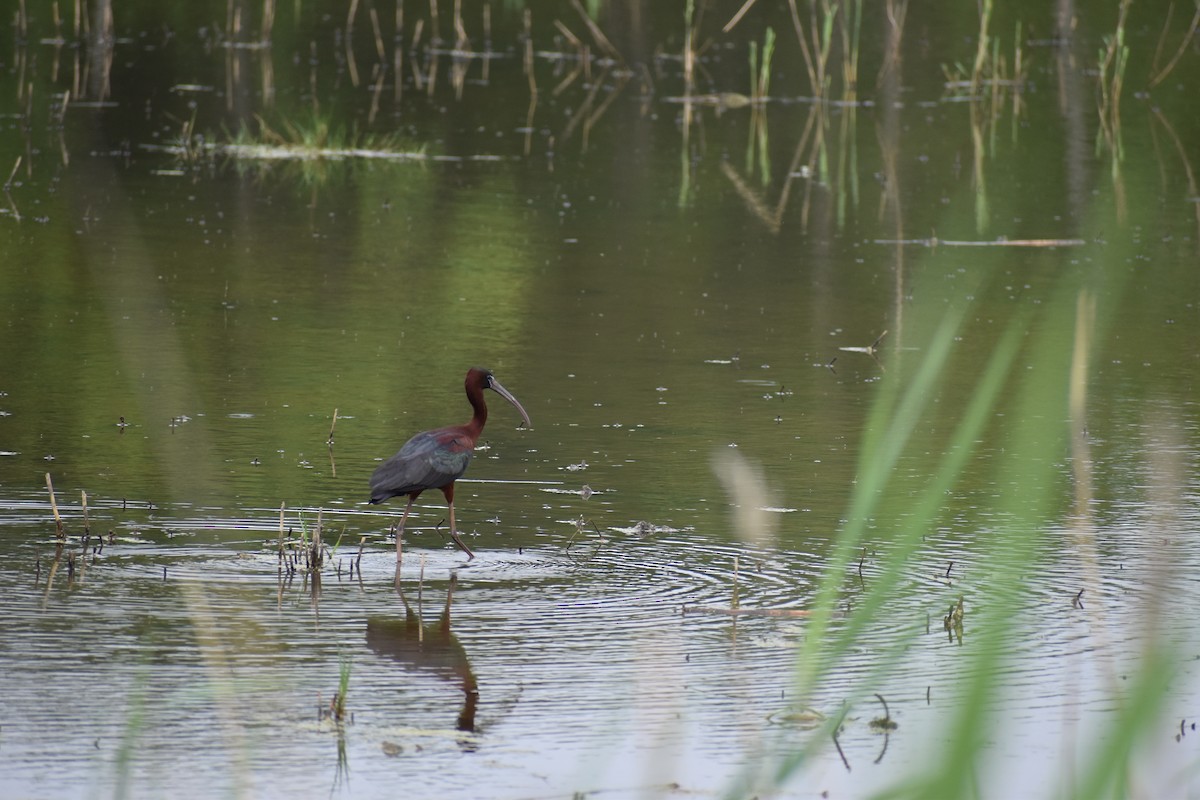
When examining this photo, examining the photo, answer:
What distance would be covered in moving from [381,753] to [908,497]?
168 inches

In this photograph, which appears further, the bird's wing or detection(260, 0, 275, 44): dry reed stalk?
detection(260, 0, 275, 44): dry reed stalk

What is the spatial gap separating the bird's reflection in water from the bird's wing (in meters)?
0.71

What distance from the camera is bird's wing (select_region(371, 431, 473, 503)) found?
26.5ft

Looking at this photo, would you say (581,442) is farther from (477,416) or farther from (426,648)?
(426,648)

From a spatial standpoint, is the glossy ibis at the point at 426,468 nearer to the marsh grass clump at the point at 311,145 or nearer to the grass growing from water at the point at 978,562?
the grass growing from water at the point at 978,562

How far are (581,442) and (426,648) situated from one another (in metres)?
3.58

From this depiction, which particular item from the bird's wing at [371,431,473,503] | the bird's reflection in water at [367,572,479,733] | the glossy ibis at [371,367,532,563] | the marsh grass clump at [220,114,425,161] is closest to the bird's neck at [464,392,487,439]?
the glossy ibis at [371,367,532,563]

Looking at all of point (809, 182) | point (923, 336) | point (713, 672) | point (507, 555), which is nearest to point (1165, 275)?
point (923, 336)

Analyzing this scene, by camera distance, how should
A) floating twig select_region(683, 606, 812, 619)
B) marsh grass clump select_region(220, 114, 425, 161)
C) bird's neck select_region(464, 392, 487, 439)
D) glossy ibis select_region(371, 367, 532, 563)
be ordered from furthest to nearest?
marsh grass clump select_region(220, 114, 425, 161) < bird's neck select_region(464, 392, 487, 439) < glossy ibis select_region(371, 367, 532, 563) < floating twig select_region(683, 606, 812, 619)

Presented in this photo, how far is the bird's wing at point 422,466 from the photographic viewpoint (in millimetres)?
8086

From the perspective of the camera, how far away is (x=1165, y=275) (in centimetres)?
1619

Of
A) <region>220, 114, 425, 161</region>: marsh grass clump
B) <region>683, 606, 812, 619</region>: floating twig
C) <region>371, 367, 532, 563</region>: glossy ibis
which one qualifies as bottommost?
<region>683, 606, 812, 619</region>: floating twig

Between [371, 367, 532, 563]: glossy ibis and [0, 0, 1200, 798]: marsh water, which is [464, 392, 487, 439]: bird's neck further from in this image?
[0, 0, 1200, 798]: marsh water

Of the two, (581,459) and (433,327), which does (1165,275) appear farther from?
(581,459)
